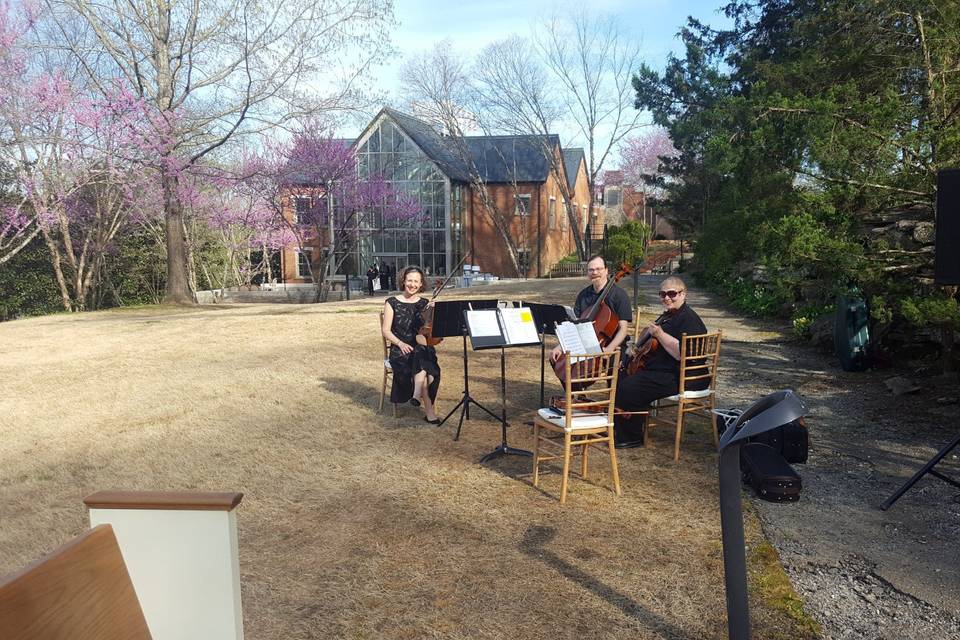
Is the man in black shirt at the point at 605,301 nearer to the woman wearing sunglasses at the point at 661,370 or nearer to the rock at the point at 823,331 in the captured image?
the woman wearing sunglasses at the point at 661,370

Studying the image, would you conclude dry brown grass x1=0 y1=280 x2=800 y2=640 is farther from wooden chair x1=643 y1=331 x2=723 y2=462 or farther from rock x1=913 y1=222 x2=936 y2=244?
rock x1=913 y1=222 x2=936 y2=244

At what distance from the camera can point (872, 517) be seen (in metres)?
4.66

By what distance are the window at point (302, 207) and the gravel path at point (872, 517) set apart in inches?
890

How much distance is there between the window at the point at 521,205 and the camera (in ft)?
126

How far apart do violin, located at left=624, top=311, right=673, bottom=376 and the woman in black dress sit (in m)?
1.95

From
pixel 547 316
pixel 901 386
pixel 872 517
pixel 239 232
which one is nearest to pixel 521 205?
pixel 239 232

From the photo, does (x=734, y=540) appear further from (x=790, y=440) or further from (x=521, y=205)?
(x=521, y=205)

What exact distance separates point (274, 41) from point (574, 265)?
76.2ft

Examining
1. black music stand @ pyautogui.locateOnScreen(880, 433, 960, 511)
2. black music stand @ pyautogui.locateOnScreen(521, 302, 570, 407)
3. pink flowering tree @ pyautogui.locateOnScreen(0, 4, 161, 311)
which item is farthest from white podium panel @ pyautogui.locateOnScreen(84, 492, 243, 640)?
pink flowering tree @ pyautogui.locateOnScreen(0, 4, 161, 311)

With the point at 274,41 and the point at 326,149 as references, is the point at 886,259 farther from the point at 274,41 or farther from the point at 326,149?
the point at 326,149

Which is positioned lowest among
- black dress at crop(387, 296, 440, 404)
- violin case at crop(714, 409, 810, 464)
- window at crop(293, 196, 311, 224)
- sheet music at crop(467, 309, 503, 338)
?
violin case at crop(714, 409, 810, 464)

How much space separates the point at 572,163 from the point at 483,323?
40.8 meters

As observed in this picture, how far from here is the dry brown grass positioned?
3590 mm

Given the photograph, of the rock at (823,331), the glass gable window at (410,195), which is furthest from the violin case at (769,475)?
the glass gable window at (410,195)
